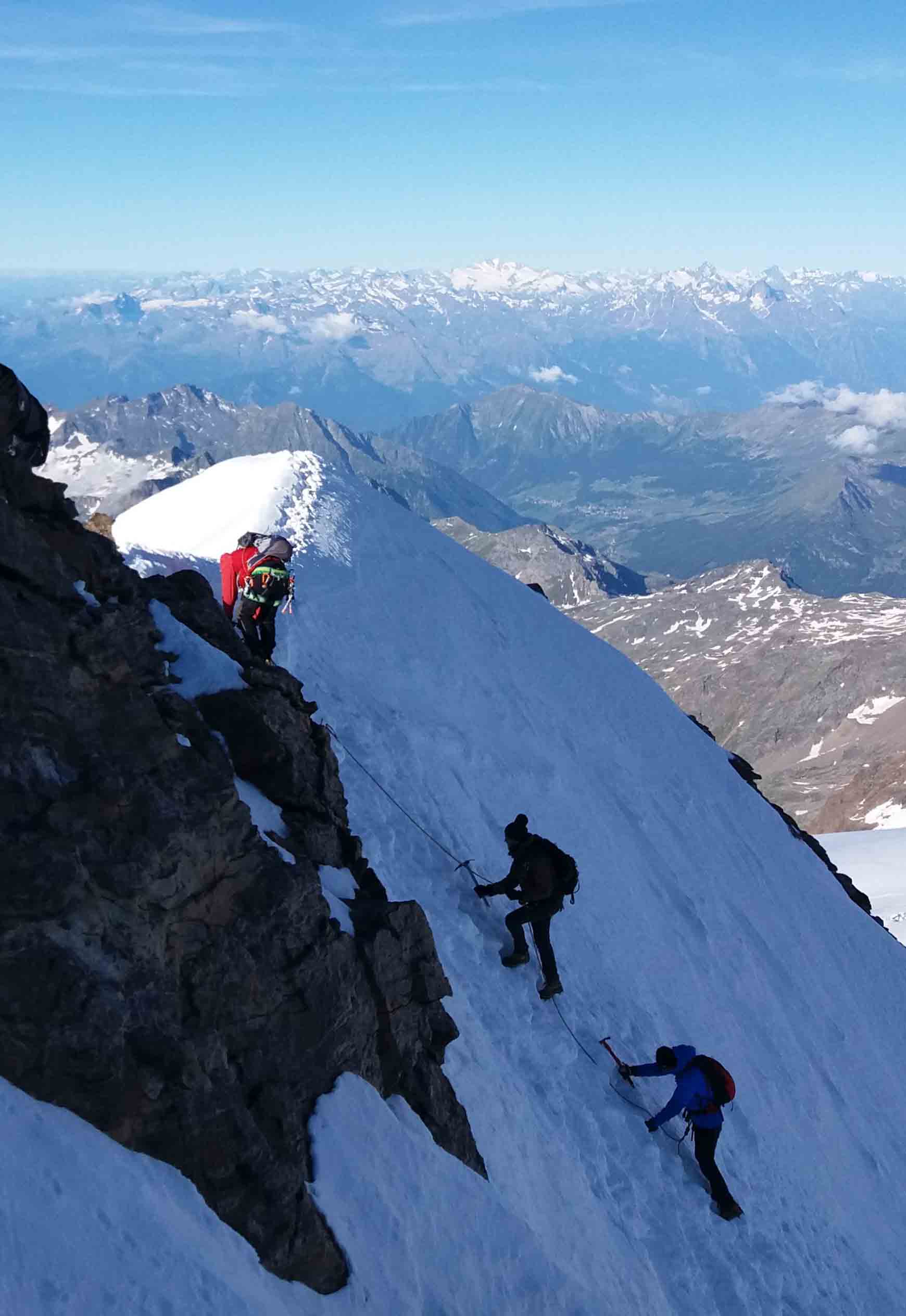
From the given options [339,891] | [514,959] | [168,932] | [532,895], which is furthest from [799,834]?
[168,932]

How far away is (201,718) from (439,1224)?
19.9 ft

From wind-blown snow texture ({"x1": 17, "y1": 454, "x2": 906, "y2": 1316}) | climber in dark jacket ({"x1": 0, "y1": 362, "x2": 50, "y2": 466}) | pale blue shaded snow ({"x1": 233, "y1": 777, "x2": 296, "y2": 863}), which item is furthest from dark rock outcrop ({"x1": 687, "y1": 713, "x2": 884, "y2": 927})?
climber in dark jacket ({"x1": 0, "y1": 362, "x2": 50, "y2": 466})

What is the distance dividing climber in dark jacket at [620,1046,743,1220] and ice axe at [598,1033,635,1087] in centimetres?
68

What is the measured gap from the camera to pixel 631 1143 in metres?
14.5

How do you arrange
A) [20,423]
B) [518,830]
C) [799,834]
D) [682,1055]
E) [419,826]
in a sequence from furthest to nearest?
[799,834] → [419,826] → [518,830] → [682,1055] → [20,423]

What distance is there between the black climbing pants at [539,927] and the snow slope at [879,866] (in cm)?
4894

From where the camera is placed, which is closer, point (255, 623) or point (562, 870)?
point (562, 870)

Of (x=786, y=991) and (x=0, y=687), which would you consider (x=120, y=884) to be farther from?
(x=786, y=991)

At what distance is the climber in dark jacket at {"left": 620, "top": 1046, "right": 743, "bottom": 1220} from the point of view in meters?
14.5

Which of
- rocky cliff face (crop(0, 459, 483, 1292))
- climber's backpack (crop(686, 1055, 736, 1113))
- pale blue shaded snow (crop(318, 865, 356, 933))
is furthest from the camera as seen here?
climber's backpack (crop(686, 1055, 736, 1113))

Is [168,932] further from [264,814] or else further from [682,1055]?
[682,1055]

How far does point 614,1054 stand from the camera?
15773 millimetres

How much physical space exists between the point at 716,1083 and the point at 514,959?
3.43 meters

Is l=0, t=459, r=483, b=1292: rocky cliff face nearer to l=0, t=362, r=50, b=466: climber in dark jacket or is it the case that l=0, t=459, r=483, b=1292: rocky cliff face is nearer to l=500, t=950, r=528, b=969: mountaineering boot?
l=0, t=362, r=50, b=466: climber in dark jacket
